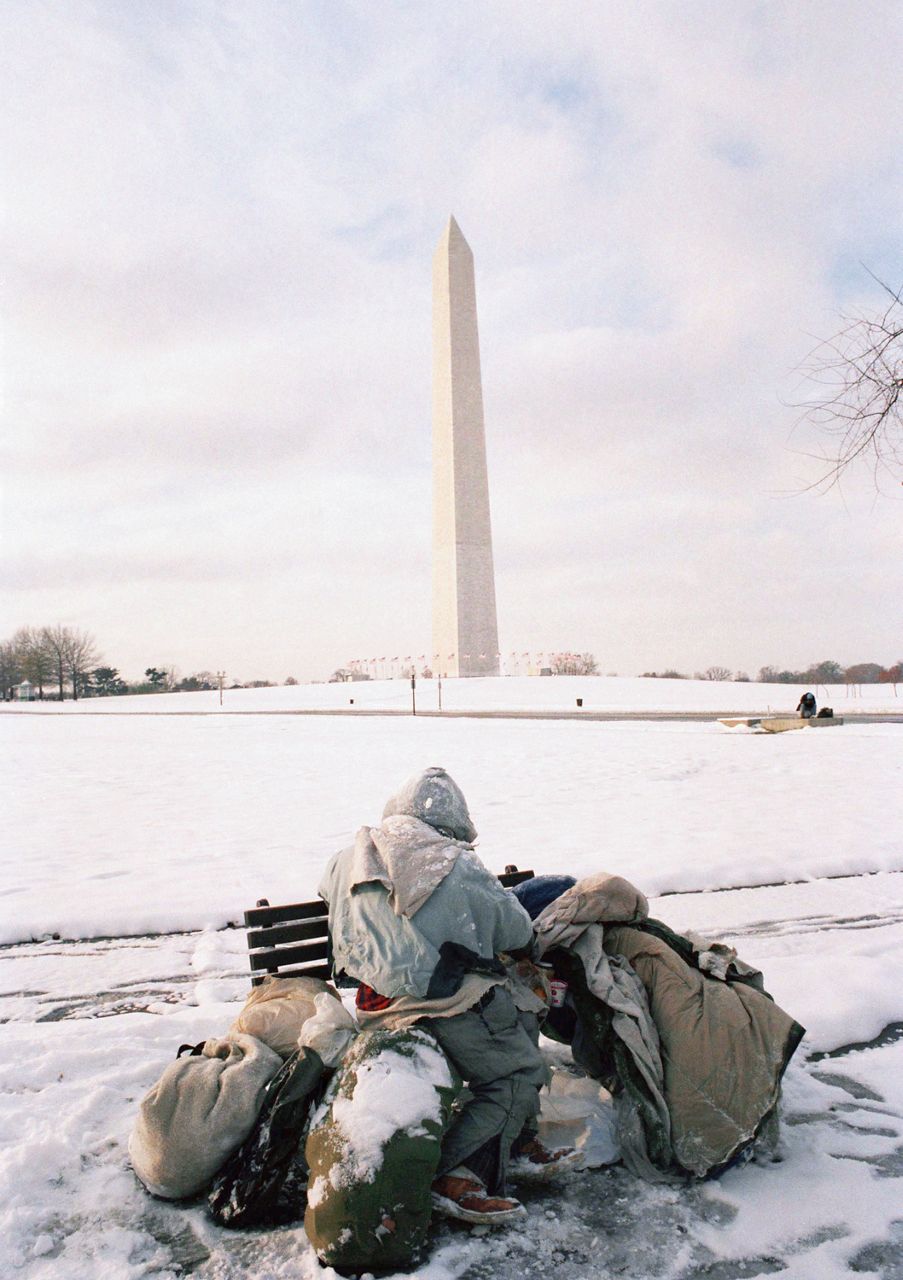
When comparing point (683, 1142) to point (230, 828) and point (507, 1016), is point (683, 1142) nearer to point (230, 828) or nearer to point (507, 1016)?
point (507, 1016)

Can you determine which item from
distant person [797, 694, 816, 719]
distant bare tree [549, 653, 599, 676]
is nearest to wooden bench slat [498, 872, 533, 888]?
distant person [797, 694, 816, 719]

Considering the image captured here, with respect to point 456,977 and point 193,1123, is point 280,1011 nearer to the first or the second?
point 193,1123

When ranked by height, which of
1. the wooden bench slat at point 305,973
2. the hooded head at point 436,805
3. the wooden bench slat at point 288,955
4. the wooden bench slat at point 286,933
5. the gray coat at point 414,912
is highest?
the hooded head at point 436,805

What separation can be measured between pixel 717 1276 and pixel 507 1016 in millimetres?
907

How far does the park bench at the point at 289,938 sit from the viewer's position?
382 cm

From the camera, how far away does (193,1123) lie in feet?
9.57

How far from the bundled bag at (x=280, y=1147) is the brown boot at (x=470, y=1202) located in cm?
46

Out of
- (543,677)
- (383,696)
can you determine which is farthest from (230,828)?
(543,677)

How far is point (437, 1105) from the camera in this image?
9.04 feet

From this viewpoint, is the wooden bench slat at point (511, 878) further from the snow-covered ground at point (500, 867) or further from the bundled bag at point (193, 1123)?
the bundled bag at point (193, 1123)

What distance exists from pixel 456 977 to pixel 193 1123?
921 mm

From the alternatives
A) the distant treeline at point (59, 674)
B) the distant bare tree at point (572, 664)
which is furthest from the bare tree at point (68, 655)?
the distant bare tree at point (572, 664)

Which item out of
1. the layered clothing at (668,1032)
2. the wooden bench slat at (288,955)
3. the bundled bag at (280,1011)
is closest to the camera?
the layered clothing at (668,1032)

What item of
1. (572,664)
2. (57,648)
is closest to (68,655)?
(57,648)
